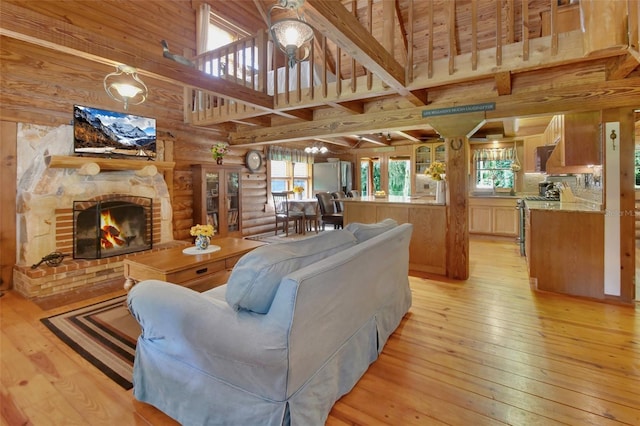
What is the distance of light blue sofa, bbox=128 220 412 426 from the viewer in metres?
1.29

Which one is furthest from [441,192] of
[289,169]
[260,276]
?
[289,169]

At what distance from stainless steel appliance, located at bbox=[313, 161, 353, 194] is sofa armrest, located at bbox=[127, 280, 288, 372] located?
22.1ft

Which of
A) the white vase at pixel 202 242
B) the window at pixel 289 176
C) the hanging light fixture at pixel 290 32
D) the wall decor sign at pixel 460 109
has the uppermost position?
the hanging light fixture at pixel 290 32

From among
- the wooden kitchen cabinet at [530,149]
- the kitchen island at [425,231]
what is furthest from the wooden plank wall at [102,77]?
the wooden kitchen cabinet at [530,149]

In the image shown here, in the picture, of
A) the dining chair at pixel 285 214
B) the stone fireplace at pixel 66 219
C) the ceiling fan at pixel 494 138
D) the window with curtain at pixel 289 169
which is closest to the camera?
the stone fireplace at pixel 66 219

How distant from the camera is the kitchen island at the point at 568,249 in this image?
3.04m

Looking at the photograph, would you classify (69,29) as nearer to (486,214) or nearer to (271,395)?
(271,395)

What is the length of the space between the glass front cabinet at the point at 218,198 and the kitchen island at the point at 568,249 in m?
4.61

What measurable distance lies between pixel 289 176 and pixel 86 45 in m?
5.67

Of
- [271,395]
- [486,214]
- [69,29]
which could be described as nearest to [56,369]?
[271,395]

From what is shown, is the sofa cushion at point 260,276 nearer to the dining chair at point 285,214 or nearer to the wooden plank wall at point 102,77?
the wooden plank wall at point 102,77

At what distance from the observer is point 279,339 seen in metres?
1.27

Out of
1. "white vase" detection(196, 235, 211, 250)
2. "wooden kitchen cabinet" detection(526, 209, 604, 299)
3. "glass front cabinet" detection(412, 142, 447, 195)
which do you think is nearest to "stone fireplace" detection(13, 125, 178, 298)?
"white vase" detection(196, 235, 211, 250)

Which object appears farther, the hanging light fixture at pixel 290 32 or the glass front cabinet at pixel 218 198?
the glass front cabinet at pixel 218 198
